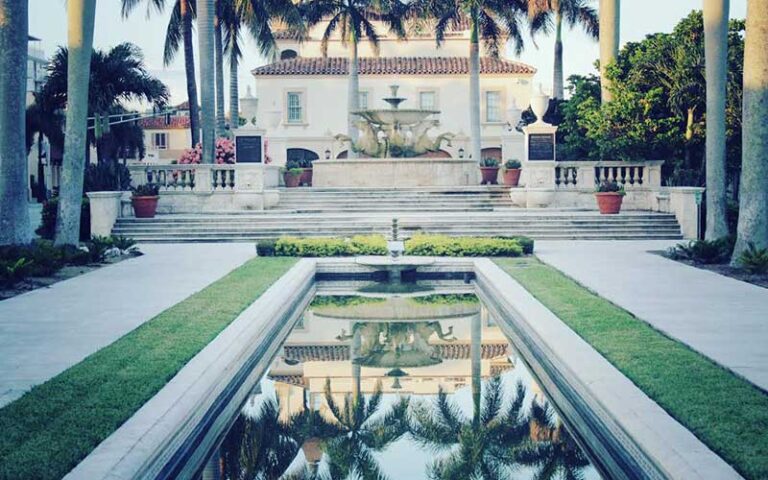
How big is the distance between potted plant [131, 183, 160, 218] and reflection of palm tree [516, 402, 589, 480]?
1815 cm

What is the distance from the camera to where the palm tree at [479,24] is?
4181 centimetres

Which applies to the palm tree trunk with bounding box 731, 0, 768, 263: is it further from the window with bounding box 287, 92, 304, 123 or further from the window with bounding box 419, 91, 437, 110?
the window with bounding box 287, 92, 304, 123

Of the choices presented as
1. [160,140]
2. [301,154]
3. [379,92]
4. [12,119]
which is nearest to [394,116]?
[12,119]

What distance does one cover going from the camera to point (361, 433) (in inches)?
329

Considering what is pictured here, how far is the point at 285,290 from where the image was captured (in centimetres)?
1451

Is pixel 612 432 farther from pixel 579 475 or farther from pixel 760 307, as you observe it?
pixel 760 307

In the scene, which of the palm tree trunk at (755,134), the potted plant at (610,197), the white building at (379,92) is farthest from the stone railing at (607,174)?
the white building at (379,92)

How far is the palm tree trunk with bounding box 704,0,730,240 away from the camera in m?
19.2

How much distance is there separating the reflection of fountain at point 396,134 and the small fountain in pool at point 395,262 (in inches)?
637

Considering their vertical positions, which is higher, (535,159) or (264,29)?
(264,29)

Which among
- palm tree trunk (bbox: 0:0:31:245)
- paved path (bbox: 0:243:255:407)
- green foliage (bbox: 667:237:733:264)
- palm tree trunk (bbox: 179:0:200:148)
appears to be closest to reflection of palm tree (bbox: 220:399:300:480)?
paved path (bbox: 0:243:255:407)

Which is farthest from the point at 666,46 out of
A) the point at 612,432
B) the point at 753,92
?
the point at 612,432

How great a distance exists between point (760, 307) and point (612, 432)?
6.01m

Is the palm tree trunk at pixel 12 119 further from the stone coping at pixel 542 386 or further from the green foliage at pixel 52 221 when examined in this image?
the stone coping at pixel 542 386
